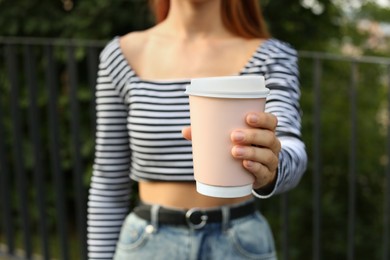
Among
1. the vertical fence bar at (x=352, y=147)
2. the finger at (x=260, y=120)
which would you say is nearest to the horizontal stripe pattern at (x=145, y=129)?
the finger at (x=260, y=120)

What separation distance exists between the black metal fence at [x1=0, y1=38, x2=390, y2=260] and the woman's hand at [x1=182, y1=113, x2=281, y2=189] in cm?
155

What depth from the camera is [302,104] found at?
3.64 metres

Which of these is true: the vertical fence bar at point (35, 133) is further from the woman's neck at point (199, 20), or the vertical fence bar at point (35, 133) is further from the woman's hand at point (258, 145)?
the woman's hand at point (258, 145)

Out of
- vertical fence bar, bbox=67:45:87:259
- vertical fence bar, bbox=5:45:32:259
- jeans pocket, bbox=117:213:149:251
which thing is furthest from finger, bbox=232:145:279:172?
vertical fence bar, bbox=5:45:32:259

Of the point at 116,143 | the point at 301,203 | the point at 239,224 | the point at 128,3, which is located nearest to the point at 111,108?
the point at 116,143

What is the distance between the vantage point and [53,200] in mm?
4234

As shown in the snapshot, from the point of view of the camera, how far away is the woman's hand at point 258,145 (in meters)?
0.97

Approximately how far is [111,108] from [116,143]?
0.09 meters

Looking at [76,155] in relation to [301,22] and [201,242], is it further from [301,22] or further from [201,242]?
[201,242]

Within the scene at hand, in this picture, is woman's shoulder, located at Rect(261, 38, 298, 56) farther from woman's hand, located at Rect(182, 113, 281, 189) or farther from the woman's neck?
woman's hand, located at Rect(182, 113, 281, 189)

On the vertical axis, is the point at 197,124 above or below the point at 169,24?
below

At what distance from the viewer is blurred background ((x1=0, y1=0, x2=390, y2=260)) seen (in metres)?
3.26

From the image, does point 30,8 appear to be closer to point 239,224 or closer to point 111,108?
point 111,108

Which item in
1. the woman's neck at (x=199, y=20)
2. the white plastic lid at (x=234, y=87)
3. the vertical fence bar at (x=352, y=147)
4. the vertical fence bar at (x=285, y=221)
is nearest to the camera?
the white plastic lid at (x=234, y=87)
